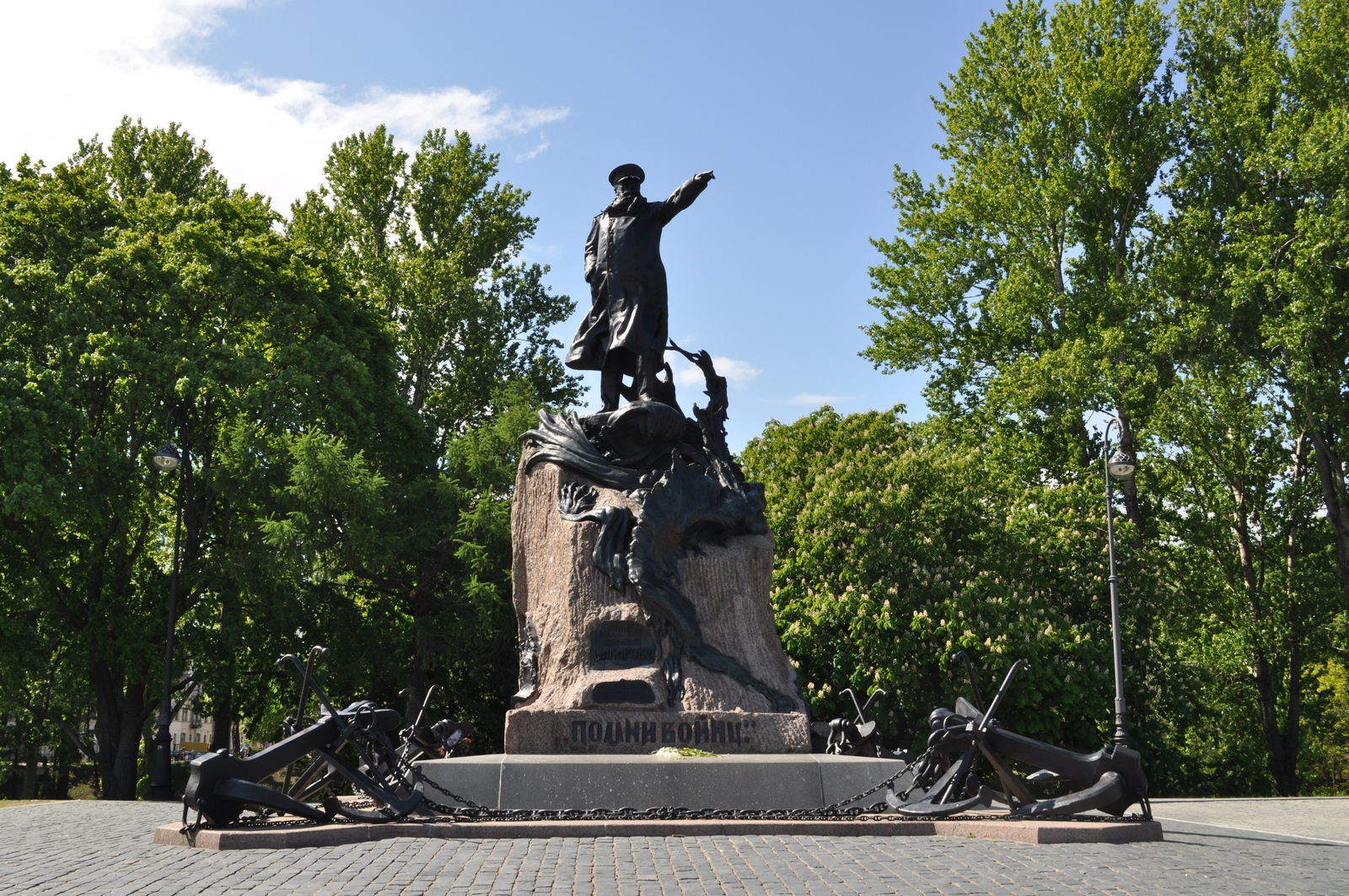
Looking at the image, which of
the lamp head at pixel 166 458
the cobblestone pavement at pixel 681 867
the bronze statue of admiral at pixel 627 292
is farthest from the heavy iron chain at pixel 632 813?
the lamp head at pixel 166 458

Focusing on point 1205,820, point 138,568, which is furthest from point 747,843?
point 138,568

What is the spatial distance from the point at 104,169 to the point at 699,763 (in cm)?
2226

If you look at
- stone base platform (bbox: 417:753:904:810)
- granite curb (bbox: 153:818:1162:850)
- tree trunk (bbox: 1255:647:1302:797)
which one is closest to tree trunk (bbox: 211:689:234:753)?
stone base platform (bbox: 417:753:904:810)

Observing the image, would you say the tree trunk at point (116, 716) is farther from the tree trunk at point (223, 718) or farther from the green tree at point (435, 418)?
the green tree at point (435, 418)

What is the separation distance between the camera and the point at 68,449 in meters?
20.6

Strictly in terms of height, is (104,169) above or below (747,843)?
above

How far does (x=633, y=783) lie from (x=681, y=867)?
240 centimetres

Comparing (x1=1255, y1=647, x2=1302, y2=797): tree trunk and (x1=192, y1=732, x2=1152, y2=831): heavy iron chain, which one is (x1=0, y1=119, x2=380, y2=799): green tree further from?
(x1=1255, y1=647, x2=1302, y2=797): tree trunk

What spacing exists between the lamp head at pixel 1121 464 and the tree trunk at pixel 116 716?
17.7 metres

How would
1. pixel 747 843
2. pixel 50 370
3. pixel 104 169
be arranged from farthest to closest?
pixel 104 169 < pixel 50 370 < pixel 747 843

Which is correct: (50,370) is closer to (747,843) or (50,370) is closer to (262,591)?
(262,591)

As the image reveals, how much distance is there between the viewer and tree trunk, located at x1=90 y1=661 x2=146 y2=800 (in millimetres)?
21438

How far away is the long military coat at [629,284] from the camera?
1259cm

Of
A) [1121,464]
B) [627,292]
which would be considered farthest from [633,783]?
[1121,464]
